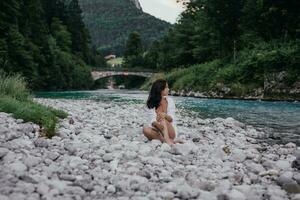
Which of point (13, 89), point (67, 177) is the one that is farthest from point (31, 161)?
point (13, 89)

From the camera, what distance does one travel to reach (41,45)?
200 feet

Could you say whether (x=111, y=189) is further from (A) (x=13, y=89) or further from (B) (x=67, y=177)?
(A) (x=13, y=89)

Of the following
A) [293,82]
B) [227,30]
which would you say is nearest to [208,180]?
[293,82]

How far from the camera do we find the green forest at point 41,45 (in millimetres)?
49000

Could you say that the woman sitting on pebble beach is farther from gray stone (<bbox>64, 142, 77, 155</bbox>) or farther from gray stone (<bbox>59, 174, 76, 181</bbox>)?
gray stone (<bbox>59, 174, 76, 181</bbox>)

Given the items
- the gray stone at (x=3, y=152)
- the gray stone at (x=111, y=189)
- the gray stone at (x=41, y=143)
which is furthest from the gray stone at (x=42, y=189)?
the gray stone at (x=41, y=143)

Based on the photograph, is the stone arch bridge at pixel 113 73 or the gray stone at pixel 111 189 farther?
the stone arch bridge at pixel 113 73

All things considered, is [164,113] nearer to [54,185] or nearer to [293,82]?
[54,185]

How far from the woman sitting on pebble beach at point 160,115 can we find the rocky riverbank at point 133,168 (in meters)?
0.34

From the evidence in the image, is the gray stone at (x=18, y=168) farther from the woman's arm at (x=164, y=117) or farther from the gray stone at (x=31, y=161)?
the woman's arm at (x=164, y=117)

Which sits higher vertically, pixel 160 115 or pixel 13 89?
pixel 13 89

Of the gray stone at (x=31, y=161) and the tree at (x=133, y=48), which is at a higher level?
the tree at (x=133, y=48)

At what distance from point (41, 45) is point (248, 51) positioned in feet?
104

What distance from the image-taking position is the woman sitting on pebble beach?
9906mm
